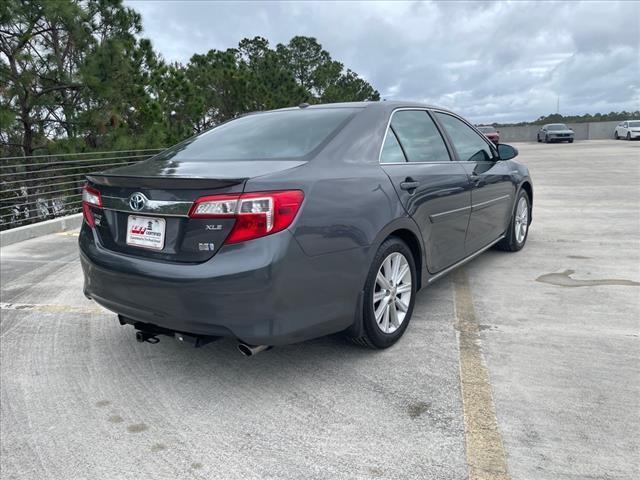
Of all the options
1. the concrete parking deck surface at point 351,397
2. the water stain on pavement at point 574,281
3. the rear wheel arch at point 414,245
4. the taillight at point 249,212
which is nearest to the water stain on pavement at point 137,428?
the concrete parking deck surface at point 351,397

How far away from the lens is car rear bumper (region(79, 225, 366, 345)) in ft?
A: 8.54

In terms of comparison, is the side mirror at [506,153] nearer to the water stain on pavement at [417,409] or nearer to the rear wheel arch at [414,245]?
the rear wheel arch at [414,245]

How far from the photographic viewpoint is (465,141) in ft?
15.6

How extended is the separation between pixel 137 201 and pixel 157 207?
0.17m

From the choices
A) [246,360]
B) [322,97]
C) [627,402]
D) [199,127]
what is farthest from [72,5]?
[322,97]

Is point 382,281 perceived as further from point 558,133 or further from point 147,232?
point 558,133

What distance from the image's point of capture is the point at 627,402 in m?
2.75

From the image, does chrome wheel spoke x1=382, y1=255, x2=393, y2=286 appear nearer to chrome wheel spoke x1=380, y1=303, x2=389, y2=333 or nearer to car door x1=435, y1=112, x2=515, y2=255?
chrome wheel spoke x1=380, y1=303, x2=389, y2=333

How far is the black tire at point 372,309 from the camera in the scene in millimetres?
3166

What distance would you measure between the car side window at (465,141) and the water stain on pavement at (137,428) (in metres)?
3.18

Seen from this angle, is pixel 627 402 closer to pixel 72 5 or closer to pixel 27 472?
pixel 27 472

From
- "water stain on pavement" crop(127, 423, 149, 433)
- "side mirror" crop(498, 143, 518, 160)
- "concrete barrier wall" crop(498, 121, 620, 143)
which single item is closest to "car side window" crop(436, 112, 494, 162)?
"side mirror" crop(498, 143, 518, 160)

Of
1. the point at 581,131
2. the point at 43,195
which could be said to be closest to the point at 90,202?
the point at 43,195

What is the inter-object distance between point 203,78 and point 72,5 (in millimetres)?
12159
